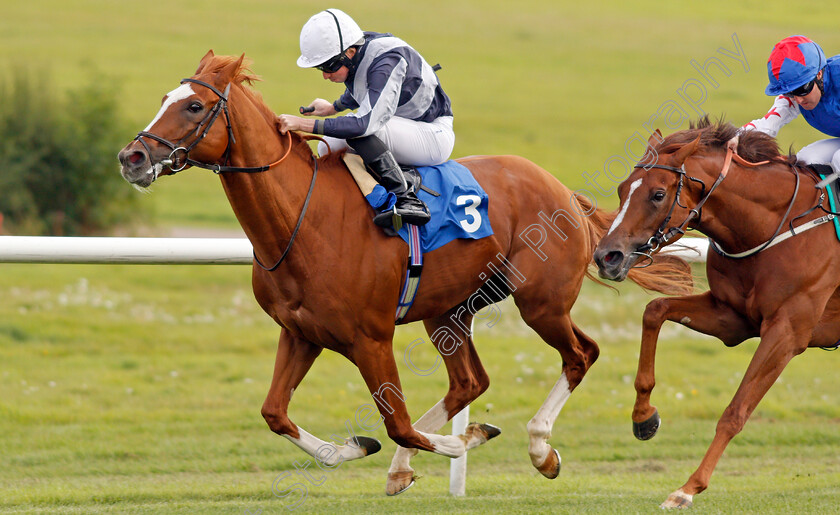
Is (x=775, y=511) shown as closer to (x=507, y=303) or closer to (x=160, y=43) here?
(x=507, y=303)

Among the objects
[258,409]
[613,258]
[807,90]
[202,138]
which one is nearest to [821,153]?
[807,90]

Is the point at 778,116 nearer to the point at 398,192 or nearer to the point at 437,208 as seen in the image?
the point at 437,208

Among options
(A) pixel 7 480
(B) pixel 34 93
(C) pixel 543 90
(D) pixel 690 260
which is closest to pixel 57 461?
(A) pixel 7 480

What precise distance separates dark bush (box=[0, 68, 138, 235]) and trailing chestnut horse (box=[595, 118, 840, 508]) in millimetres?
11858

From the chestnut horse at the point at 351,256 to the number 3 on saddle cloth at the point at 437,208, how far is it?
0.05m

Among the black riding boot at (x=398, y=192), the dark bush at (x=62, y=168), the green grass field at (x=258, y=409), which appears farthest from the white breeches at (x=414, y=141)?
the dark bush at (x=62, y=168)

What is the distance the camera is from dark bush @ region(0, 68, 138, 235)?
1466cm

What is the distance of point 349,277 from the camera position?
4125 mm

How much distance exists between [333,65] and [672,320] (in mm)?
1998

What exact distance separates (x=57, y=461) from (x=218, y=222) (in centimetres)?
1239

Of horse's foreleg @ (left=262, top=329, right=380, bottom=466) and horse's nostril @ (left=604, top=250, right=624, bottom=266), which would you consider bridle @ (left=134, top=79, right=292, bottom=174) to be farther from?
horse's nostril @ (left=604, top=250, right=624, bottom=266)

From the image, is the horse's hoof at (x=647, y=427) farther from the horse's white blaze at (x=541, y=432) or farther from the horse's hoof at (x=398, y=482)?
the horse's hoof at (x=398, y=482)

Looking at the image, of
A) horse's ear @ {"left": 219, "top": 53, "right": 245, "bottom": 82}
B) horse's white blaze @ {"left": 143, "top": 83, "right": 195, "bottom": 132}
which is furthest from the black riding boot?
horse's white blaze @ {"left": 143, "top": 83, "right": 195, "bottom": 132}

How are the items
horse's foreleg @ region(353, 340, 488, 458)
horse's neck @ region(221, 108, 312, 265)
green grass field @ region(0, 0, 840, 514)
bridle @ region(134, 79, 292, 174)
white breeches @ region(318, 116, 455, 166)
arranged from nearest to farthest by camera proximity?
bridle @ region(134, 79, 292, 174) < horse's neck @ region(221, 108, 312, 265) < horse's foreleg @ region(353, 340, 488, 458) < white breeches @ region(318, 116, 455, 166) < green grass field @ region(0, 0, 840, 514)
